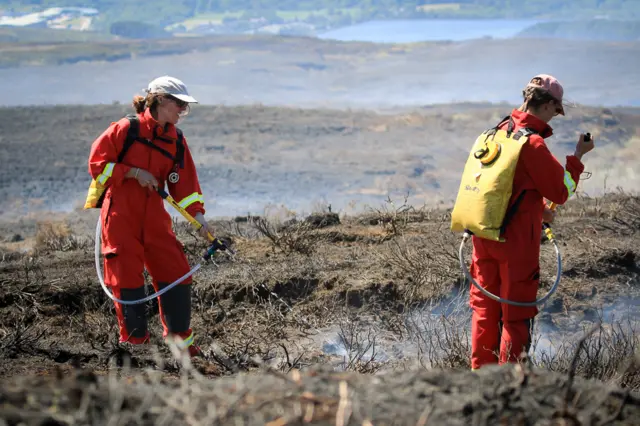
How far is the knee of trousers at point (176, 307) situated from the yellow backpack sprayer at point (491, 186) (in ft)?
6.23

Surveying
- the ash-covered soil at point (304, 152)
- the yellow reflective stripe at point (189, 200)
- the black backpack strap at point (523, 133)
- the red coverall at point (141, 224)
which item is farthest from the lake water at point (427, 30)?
the black backpack strap at point (523, 133)

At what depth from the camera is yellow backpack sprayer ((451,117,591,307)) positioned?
474cm

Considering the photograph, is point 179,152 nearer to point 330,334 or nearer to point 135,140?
point 135,140

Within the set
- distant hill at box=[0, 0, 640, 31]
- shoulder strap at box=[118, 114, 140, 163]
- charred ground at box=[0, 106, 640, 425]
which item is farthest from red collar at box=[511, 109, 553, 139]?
distant hill at box=[0, 0, 640, 31]

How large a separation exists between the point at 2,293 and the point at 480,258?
4027 millimetres

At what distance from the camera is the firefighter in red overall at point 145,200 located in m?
5.48

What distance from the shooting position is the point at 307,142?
66.6 ft

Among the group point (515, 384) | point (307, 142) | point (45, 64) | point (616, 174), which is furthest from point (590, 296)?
point (45, 64)

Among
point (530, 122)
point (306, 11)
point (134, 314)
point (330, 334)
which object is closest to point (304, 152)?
point (330, 334)

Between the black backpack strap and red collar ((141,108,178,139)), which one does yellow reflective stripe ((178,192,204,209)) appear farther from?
the black backpack strap

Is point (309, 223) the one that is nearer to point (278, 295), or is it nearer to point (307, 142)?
point (278, 295)

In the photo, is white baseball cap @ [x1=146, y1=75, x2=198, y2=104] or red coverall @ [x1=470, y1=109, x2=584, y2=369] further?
white baseball cap @ [x1=146, y1=75, x2=198, y2=104]

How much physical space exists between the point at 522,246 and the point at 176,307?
2.25m

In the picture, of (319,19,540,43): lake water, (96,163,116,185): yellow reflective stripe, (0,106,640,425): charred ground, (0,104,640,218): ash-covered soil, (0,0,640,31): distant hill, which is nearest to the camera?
(0,106,640,425): charred ground
